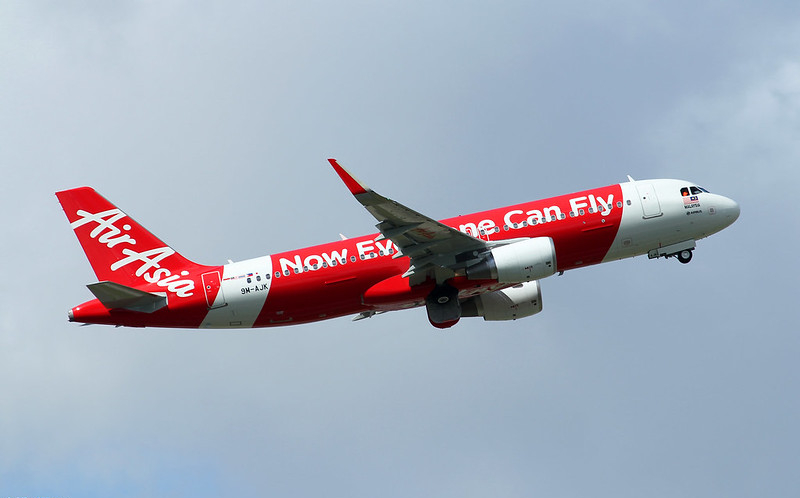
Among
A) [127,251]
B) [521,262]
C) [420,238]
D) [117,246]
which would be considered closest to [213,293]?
[127,251]

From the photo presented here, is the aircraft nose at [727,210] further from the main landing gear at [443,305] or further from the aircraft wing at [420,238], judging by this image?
the main landing gear at [443,305]

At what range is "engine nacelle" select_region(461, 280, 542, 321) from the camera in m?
55.3

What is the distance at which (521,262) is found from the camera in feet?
159

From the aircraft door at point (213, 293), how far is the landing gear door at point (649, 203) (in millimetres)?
20675

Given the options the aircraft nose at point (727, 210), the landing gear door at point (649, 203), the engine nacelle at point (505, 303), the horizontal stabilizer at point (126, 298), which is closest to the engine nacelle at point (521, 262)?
the landing gear door at point (649, 203)

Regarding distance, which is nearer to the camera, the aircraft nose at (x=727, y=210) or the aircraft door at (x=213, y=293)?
the aircraft door at (x=213, y=293)

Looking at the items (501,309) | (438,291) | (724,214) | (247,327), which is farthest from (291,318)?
(724,214)

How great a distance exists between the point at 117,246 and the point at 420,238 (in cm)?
1525

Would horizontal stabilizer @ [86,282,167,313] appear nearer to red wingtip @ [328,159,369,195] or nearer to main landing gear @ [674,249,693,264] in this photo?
red wingtip @ [328,159,369,195]

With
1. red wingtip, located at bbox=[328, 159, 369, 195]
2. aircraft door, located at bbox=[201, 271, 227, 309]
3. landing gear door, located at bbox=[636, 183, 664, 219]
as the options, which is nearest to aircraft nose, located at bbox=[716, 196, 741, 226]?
landing gear door, located at bbox=[636, 183, 664, 219]

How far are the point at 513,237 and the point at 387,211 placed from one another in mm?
7620

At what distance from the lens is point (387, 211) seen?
46094 mm

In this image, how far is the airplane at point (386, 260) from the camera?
49250 millimetres

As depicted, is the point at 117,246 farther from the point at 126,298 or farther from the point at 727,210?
the point at 727,210
